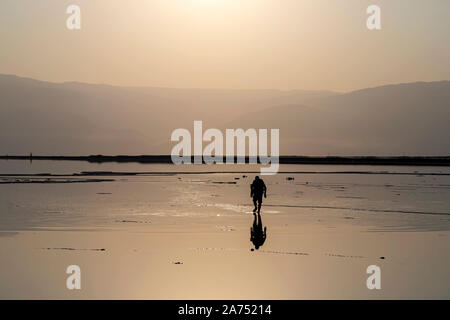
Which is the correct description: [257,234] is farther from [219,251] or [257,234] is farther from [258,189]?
[258,189]

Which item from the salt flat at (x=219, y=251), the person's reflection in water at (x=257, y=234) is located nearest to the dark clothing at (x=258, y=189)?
the salt flat at (x=219, y=251)

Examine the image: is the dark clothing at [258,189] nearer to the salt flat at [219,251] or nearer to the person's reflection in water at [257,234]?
the salt flat at [219,251]

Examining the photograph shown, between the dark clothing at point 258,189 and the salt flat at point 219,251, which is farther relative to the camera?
the dark clothing at point 258,189

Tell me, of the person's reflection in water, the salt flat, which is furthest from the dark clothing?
the person's reflection in water

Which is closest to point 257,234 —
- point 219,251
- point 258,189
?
point 219,251

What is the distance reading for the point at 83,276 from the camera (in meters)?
16.7

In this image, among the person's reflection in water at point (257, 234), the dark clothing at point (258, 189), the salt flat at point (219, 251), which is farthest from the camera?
the dark clothing at point (258, 189)

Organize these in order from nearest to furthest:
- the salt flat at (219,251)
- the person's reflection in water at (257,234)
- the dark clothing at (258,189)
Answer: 1. the salt flat at (219,251)
2. the person's reflection in water at (257,234)
3. the dark clothing at (258,189)

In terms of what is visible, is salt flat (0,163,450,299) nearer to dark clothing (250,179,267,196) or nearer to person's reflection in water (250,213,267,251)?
person's reflection in water (250,213,267,251)

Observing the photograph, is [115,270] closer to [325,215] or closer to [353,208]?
[325,215]

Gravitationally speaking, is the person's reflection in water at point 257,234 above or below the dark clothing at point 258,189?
below

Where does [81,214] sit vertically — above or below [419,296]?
above
